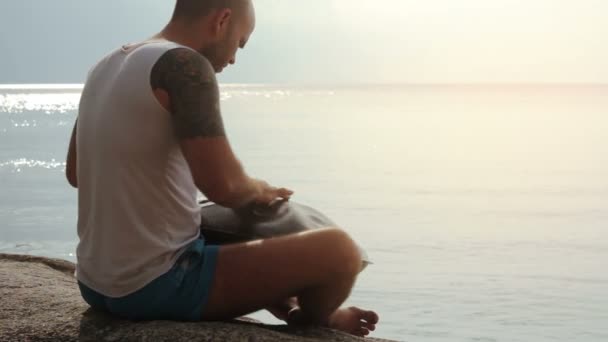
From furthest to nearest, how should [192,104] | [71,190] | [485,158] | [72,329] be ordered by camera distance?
[485,158] < [71,190] < [72,329] < [192,104]

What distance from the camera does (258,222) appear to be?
11.5ft

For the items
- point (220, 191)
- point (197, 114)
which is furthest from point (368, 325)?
point (197, 114)

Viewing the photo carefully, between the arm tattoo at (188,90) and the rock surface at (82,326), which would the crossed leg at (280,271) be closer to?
the rock surface at (82,326)

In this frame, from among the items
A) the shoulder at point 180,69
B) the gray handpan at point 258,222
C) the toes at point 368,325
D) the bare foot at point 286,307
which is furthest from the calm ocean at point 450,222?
the shoulder at point 180,69

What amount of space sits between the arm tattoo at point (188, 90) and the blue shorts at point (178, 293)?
454 millimetres

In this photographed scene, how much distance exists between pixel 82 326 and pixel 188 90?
3.47 ft

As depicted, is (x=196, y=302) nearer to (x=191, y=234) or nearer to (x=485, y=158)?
(x=191, y=234)

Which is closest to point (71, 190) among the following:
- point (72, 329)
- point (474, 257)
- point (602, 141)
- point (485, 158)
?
point (474, 257)

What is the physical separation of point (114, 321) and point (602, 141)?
33890 mm

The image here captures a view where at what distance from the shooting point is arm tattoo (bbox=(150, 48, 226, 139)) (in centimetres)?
305

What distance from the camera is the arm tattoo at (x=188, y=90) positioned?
3.05m

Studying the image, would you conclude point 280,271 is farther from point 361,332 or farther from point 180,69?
point 180,69

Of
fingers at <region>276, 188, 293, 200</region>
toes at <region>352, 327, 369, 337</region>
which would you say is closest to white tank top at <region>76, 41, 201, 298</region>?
fingers at <region>276, 188, 293, 200</region>

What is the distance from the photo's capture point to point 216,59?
3.35 m
